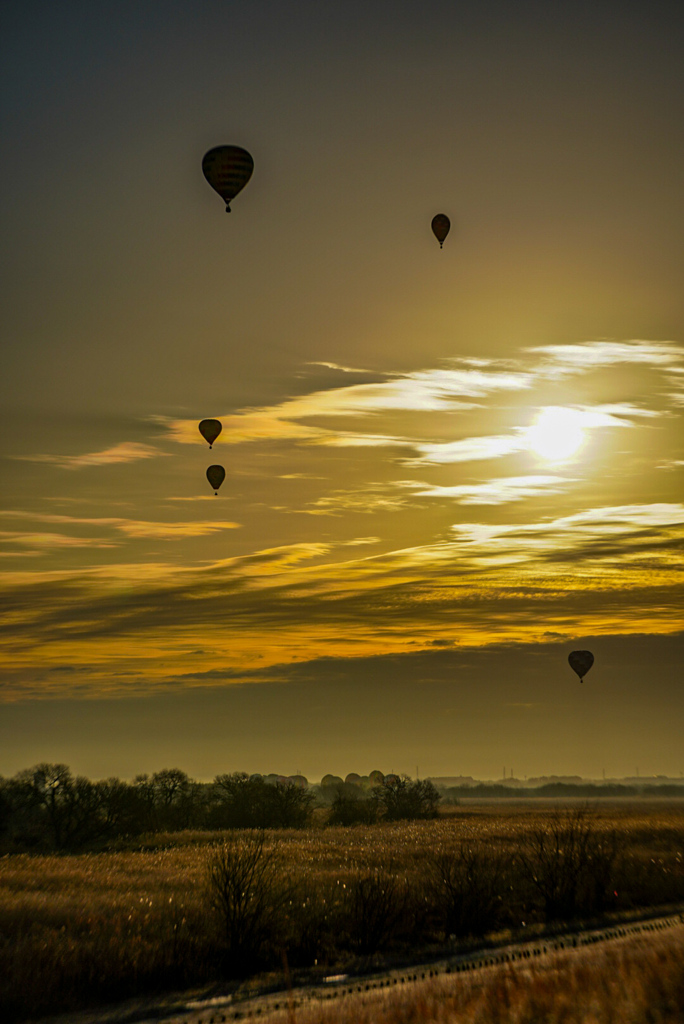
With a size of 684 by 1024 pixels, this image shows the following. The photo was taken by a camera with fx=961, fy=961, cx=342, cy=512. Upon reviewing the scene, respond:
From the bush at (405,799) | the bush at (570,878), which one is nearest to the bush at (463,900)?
the bush at (570,878)

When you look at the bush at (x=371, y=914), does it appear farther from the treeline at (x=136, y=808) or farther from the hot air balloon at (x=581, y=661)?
the hot air balloon at (x=581, y=661)

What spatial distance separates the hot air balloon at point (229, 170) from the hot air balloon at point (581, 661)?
61.8m

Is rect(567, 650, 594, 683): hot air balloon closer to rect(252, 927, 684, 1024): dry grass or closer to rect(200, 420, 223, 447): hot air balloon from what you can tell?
rect(200, 420, 223, 447): hot air balloon

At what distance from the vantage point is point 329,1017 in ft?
59.2

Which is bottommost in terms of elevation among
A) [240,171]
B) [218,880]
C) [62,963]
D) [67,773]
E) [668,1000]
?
[668,1000]

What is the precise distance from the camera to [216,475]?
2442 inches

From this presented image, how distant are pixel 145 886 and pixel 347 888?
24.5 ft

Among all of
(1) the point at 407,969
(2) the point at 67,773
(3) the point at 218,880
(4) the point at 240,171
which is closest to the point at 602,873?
(1) the point at 407,969

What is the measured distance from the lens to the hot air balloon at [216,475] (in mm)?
61781

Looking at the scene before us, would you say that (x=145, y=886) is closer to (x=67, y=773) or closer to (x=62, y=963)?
(x=62, y=963)

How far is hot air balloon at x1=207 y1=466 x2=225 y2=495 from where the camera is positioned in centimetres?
6178

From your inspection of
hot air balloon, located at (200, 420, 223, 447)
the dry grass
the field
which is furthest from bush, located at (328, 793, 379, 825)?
the dry grass

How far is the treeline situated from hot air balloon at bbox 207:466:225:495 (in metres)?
27.2

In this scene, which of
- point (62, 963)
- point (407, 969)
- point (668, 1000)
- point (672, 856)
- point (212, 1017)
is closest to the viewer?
point (668, 1000)
